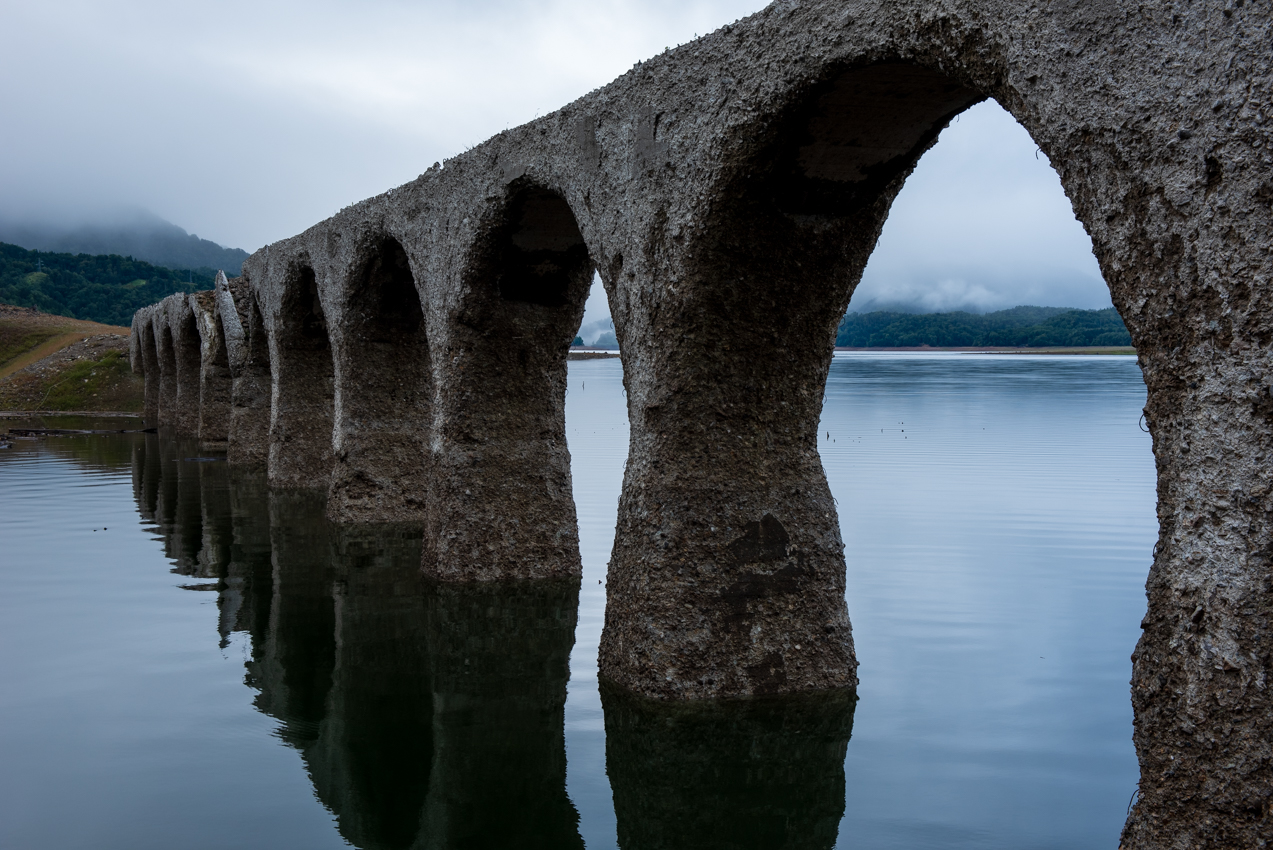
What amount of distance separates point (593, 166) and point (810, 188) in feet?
5.04

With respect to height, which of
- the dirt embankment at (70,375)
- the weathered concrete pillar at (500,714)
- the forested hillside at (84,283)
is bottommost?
the weathered concrete pillar at (500,714)

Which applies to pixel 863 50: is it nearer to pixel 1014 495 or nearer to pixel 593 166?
pixel 593 166

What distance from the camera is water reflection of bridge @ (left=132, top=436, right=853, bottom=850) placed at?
4.71m

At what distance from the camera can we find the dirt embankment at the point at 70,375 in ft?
113

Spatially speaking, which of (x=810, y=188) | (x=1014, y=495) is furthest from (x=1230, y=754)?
(x=1014, y=495)

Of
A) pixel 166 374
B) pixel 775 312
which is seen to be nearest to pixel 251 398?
pixel 166 374

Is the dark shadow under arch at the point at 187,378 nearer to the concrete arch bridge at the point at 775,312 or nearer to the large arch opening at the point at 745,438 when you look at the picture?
the concrete arch bridge at the point at 775,312

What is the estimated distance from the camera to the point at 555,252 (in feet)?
28.0

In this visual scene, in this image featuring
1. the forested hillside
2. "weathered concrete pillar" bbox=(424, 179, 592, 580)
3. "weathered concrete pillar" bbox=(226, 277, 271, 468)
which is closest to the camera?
"weathered concrete pillar" bbox=(424, 179, 592, 580)

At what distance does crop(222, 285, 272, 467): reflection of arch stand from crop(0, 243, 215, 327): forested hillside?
62.6m

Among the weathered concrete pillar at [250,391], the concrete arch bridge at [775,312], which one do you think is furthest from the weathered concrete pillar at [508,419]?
the weathered concrete pillar at [250,391]

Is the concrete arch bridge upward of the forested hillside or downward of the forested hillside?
downward

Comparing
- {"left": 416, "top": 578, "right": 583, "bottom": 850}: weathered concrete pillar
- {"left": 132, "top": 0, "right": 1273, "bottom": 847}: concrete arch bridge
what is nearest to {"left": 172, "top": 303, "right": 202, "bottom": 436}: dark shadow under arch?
{"left": 132, "top": 0, "right": 1273, "bottom": 847}: concrete arch bridge

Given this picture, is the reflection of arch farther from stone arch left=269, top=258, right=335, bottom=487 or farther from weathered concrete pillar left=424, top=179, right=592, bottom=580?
weathered concrete pillar left=424, top=179, right=592, bottom=580
